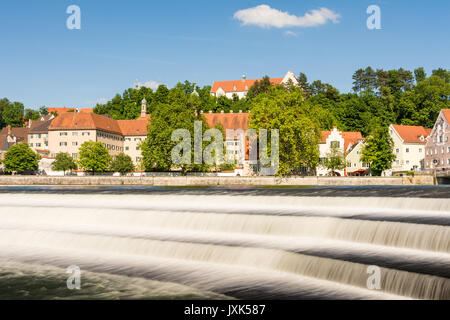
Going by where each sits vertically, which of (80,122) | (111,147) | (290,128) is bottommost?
(111,147)

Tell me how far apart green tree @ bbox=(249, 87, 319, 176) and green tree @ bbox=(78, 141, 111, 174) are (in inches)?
1495

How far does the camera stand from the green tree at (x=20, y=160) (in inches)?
3841

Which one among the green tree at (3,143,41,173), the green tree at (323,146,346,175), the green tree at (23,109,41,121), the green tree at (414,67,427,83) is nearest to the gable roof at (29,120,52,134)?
the green tree at (3,143,41,173)

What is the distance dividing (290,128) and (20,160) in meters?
58.9

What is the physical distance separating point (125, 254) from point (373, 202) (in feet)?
37.7

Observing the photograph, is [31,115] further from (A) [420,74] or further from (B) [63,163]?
(A) [420,74]

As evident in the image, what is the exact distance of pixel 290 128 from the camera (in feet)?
234

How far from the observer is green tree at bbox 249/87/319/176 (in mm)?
71500

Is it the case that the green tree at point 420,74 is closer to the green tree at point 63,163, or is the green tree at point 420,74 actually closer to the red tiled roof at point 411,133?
the red tiled roof at point 411,133

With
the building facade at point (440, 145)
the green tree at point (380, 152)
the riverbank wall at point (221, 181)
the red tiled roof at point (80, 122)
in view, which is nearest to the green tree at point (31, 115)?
the red tiled roof at point (80, 122)

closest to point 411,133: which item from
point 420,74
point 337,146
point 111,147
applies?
point 337,146
